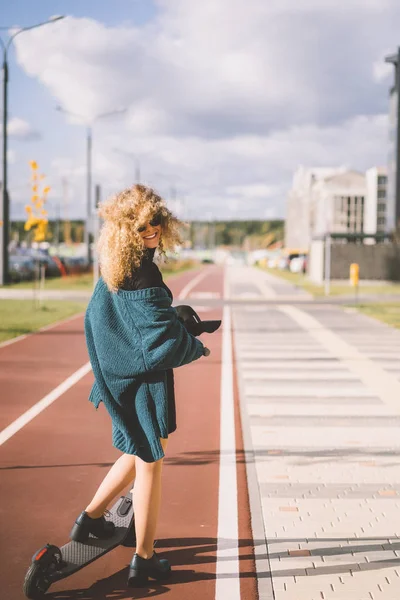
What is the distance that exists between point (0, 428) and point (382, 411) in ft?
12.6

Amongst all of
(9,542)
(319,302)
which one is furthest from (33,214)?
(9,542)

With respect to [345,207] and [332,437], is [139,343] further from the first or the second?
[345,207]

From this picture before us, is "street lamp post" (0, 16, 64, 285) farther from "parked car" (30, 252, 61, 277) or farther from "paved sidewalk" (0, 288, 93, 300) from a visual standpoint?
"parked car" (30, 252, 61, 277)

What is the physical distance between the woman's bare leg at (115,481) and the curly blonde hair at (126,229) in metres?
0.89

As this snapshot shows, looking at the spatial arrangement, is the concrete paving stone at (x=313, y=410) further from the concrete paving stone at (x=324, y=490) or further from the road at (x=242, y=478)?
the concrete paving stone at (x=324, y=490)

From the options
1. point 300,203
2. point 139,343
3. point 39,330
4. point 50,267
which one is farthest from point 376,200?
point 139,343

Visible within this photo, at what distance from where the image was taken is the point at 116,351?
3.95 meters

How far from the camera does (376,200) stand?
329ft

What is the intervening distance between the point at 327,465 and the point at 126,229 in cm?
326

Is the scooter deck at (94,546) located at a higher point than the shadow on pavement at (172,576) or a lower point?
higher

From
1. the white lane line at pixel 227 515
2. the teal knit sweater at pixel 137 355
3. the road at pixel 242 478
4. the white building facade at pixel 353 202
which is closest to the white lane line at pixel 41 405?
the road at pixel 242 478

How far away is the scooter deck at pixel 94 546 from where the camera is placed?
13.7ft

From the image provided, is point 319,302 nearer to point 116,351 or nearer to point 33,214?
point 33,214

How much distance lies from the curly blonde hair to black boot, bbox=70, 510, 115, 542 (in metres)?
1.25
